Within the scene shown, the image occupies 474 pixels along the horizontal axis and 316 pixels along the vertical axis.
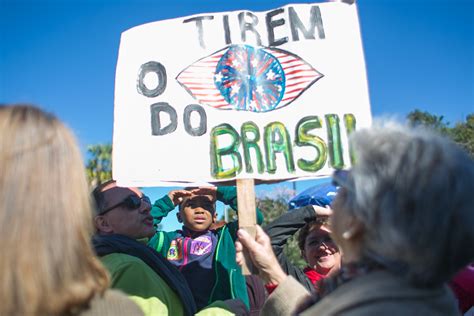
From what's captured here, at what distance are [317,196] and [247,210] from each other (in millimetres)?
1091

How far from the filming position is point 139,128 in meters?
2.68

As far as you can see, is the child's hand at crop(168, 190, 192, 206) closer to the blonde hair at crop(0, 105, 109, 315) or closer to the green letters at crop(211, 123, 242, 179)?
the green letters at crop(211, 123, 242, 179)

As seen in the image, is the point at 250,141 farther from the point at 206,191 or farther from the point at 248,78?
the point at 206,191

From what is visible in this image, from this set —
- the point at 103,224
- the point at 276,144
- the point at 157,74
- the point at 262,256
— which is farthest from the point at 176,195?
the point at 262,256

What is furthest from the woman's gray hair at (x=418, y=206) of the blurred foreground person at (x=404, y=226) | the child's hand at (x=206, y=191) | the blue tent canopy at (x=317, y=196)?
the child's hand at (x=206, y=191)

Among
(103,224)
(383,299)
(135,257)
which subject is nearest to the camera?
(383,299)

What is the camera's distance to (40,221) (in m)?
1.19

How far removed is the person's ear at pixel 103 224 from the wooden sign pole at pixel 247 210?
2.56 ft

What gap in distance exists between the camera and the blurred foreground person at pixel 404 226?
55.3 inches

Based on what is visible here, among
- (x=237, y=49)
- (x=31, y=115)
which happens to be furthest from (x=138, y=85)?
(x=31, y=115)

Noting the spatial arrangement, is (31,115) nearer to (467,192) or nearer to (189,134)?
(467,192)

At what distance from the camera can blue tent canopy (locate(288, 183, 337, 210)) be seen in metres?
3.33

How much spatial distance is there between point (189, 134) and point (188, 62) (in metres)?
0.42

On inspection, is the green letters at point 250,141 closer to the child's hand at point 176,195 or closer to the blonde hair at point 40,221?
the blonde hair at point 40,221
